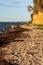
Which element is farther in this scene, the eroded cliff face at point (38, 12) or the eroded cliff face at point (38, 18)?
the eroded cliff face at point (38, 12)

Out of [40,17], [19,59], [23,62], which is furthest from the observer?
[40,17]

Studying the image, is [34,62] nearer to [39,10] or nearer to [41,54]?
[41,54]

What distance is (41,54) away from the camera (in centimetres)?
1969

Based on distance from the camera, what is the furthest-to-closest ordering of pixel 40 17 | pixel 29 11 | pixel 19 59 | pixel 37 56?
pixel 29 11
pixel 40 17
pixel 37 56
pixel 19 59

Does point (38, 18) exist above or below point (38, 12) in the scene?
below

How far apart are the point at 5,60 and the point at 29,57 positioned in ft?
6.69

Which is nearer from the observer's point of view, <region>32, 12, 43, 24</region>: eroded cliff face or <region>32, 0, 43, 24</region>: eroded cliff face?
<region>32, 12, 43, 24</region>: eroded cliff face

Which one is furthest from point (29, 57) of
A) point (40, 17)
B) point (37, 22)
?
point (37, 22)

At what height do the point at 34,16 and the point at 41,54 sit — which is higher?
the point at 41,54

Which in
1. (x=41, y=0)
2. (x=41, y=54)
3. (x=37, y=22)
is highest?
(x=41, y=54)

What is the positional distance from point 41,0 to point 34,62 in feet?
254

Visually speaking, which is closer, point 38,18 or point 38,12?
point 38,12

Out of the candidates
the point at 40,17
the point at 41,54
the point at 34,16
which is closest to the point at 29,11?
the point at 34,16

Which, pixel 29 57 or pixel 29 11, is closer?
pixel 29 57
